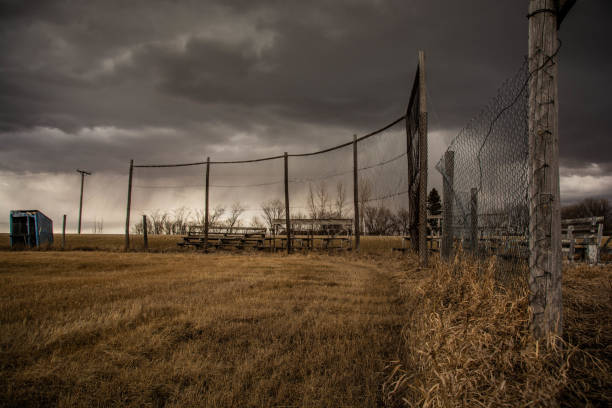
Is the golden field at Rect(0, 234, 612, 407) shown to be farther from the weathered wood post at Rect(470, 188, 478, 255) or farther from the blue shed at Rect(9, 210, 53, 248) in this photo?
the blue shed at Rect(9, 210, 53, 248)

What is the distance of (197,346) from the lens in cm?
273

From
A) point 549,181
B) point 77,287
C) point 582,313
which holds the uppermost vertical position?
point 549,181

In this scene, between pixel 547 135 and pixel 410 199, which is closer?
pixel 547 135

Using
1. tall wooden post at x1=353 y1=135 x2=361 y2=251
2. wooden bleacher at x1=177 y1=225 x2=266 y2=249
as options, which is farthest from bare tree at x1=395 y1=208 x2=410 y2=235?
wooden bleacher at x1=177 y1=225 x2=266 y2=249

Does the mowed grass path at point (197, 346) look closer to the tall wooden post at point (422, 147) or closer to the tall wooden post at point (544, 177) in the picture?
the tall wooden post at point (544, 177)

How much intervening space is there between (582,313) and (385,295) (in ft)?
8.34

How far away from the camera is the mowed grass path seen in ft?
6.68

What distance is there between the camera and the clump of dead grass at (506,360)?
5.04 feet

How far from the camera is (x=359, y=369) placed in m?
2.34

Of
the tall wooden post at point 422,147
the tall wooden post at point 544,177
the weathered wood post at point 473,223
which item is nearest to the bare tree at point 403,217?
the tall wooden post at point 422,147

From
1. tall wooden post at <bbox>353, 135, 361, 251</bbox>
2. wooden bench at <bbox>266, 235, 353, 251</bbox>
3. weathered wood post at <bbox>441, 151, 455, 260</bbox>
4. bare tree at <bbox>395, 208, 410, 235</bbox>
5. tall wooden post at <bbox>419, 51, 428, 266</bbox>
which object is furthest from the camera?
wooden bench at <bbox>266, 235, 353, 251</bbox>

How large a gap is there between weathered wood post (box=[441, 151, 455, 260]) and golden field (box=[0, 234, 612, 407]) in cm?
162

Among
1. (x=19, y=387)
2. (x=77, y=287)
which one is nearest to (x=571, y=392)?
(x=19, y=387)

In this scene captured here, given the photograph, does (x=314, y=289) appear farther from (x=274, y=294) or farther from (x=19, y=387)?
(x=19, y=387)
